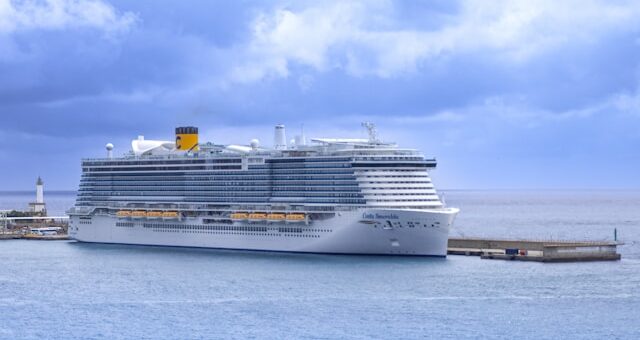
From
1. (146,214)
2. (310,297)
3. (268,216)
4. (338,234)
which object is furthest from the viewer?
(146,214)

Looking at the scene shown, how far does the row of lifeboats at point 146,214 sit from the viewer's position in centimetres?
7756

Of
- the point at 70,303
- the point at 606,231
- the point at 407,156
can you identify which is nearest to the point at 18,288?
the point at 70,303

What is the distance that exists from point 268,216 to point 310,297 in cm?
1970

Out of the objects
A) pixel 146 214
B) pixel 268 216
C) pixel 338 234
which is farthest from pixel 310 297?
pixel 146 214

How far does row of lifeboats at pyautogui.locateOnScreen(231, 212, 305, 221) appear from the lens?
6838 cm

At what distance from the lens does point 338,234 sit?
66.3m

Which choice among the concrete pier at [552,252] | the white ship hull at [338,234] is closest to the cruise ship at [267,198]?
the white ship hull at [338,234]

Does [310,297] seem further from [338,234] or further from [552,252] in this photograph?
[552,252]

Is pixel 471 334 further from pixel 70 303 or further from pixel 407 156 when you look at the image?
pixel 407 156

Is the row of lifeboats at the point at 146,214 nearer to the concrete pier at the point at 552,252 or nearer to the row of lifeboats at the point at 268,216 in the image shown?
the row of lifeboats at the point at 268,216

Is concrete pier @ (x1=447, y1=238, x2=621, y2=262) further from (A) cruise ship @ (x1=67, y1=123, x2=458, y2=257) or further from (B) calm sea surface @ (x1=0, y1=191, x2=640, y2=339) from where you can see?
(A) cruise ship @ (x1=67, y1=123, x2=458, y2=257)

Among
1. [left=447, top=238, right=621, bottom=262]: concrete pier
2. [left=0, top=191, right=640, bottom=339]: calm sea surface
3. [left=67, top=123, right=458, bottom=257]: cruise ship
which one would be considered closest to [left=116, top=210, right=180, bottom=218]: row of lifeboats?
[left=67, top=123, right=458, bottom=257]: cruise ship

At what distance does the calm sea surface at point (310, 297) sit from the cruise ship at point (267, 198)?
5.08 ft

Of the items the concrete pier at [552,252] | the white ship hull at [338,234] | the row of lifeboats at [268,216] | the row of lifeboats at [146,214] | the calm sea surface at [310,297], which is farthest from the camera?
the row of lifeboats at [146,214]
